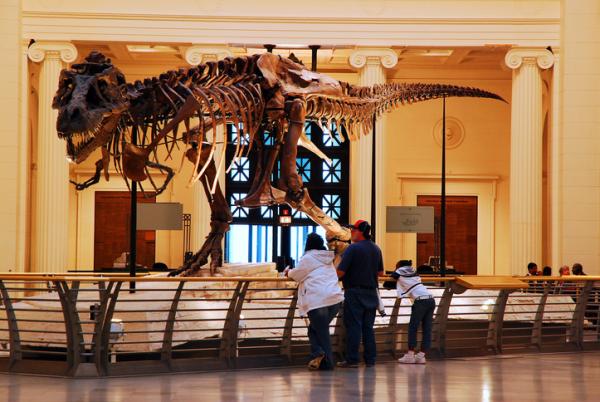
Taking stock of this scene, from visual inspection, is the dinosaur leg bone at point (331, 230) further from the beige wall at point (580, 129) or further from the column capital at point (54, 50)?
the column capital at point (54, 50)

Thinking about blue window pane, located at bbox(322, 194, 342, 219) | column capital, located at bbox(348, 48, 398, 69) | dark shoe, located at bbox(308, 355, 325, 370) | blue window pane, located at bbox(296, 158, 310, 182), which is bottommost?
dark shoe, located at bbox(308, 355, 325, 370)

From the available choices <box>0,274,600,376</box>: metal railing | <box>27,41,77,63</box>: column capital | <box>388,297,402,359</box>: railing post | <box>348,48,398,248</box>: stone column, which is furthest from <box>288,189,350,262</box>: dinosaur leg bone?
<box>27,41,77,63</box>: column capital

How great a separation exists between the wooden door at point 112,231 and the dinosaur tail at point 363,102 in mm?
17868

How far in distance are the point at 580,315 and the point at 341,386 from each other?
18.3 feet

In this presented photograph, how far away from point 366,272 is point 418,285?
0.84m

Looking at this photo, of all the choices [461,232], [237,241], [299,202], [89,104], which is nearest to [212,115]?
[89,104]

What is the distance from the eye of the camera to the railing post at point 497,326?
45.6ft

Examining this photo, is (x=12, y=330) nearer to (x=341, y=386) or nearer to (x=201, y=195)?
(x=341, y=386)

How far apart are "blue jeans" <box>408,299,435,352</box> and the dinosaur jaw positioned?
13.8 ft

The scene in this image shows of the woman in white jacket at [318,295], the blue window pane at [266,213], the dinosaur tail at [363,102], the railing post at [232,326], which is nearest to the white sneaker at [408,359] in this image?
the woman in white jacket at [318,295]

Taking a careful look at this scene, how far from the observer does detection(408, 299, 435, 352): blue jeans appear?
41.6ft

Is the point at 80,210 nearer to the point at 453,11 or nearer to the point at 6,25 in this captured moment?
the point at 6,25

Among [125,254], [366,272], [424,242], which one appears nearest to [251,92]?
[366,272]

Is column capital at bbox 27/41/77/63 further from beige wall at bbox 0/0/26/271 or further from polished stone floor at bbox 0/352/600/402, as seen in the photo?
polished stone floor at bbox 0/352/600/402
